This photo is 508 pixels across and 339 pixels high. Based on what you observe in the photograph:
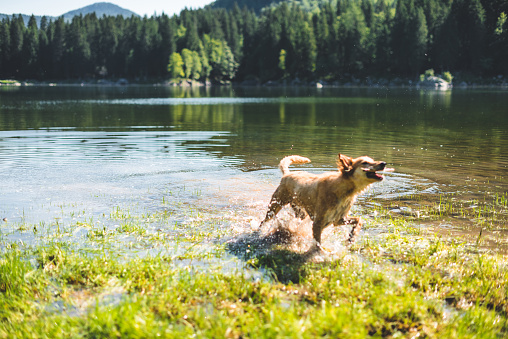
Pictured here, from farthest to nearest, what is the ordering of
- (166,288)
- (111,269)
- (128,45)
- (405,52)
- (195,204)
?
(128,45) < (405,52) < (195,204) < (111,269) < (166,288)

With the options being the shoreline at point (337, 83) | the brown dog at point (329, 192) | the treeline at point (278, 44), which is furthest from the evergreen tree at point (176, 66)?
the brown dog at point (329, 192)

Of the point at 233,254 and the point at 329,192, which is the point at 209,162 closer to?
the point at 233,254

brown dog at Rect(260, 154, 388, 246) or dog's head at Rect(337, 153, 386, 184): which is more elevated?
dog's head at Rect(337, 153, 386, 184)

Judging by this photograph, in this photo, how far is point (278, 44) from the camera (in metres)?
164

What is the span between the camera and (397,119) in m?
33.5

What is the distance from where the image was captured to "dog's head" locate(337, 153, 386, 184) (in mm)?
6574

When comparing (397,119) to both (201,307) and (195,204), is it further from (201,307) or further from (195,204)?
(201,307)

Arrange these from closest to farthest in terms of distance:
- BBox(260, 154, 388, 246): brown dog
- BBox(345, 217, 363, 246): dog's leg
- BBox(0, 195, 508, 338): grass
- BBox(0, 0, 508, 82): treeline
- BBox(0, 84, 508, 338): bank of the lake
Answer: BBox(0, 195, 508, 338): grass < BBox(0, 84, 508, 338): bank of the lake < BBox(260, 154, 388, 246): brown dog < BBox(345, 217, 363, 246): dog's leg < BBox(0, 0, 508, 82): treeline

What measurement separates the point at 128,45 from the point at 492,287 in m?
186

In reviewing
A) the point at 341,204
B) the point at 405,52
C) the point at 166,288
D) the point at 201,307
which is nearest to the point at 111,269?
the point at 166,288

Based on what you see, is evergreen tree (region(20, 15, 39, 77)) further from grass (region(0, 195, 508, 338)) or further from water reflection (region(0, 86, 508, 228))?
grass (region(0, 195, 508, 338))

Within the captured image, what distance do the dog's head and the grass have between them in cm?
123

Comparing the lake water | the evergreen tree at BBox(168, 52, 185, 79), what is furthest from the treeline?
the lake water

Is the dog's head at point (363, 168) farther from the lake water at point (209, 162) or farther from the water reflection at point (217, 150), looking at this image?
the water reflection at point (217, 150)
